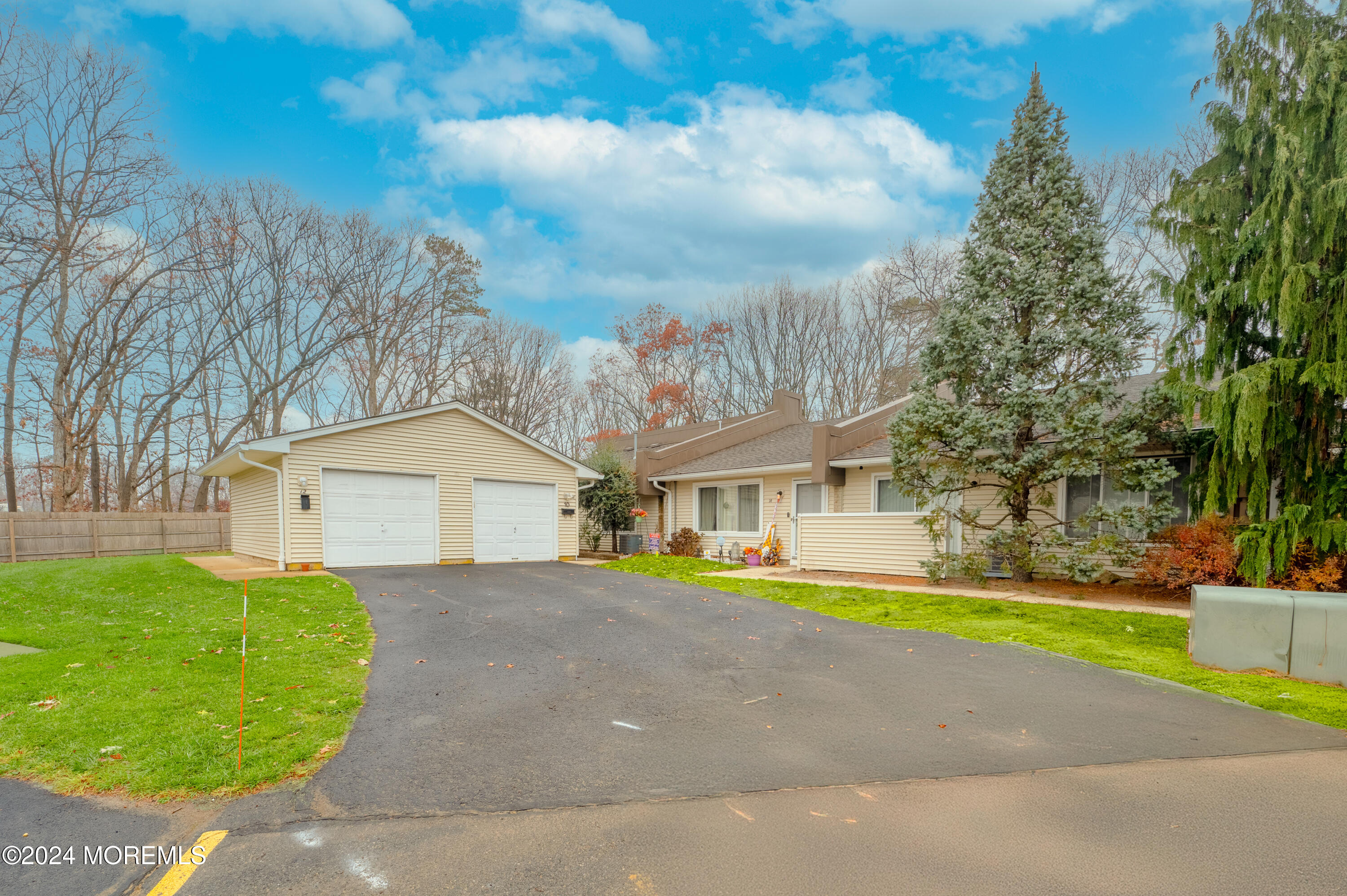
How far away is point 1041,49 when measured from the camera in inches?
523

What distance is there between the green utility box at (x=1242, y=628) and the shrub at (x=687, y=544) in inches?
529

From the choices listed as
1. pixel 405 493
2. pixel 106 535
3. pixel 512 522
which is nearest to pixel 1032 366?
pixel 512 522

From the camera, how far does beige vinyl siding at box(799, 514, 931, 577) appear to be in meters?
13.8

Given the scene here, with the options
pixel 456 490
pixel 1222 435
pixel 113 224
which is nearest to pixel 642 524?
pixel 456 490

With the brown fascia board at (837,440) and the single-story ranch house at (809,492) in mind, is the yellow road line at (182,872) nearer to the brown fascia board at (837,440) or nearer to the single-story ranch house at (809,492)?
the single-story ranch house at (809,492)

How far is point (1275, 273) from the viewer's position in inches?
354

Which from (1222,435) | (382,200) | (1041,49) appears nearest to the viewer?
(1222,435)

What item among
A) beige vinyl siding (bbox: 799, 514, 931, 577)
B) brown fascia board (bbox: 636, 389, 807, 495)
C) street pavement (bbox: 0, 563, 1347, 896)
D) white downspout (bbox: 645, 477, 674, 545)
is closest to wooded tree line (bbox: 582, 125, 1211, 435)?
brown fascia board (bbox: 636, 389, 807, 495)

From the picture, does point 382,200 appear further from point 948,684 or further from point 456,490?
point 948,684

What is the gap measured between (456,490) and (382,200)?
1646 cm

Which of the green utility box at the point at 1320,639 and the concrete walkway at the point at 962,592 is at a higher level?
the green utility box at the point at 1320,639

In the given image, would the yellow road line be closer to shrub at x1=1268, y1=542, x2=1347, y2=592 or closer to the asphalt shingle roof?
shrub at x1=1268, y1=542, x2=1347, y2=592

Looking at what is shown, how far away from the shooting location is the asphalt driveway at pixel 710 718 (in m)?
3.75

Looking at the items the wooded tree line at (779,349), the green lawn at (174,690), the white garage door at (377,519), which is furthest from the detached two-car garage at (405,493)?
the wooded tree line at (779,349)
